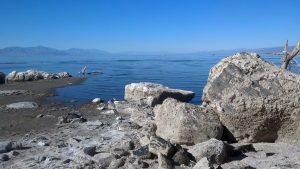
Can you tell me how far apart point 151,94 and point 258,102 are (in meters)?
10.0

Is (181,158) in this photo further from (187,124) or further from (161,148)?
(187,124)

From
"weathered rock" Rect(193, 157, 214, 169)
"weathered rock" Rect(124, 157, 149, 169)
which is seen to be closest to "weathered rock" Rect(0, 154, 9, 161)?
"weathered rock" Rect(124, 157, 149, 169)

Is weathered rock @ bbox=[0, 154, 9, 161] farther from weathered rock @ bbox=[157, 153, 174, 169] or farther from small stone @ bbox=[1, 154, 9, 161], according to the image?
weathered rock @ bbox=[157, 153, 174, 169]

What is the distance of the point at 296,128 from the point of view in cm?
1063

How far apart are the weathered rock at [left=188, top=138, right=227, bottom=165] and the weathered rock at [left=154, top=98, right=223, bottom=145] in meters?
1.04

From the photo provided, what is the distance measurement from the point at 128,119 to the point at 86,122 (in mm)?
1592

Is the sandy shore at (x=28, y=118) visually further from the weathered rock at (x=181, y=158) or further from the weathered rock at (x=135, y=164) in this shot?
the weathered rock at (x=181, y=158)

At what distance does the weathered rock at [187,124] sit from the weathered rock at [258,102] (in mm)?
440

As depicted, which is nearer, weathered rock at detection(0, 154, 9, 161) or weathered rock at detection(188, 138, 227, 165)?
weathered rock at detection(188, 138, 227, 165)

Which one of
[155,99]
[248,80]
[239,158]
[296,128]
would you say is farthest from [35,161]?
[155,99]

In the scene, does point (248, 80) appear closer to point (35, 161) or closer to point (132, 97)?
point (35, 161)

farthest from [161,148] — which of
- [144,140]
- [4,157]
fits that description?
[4,157]

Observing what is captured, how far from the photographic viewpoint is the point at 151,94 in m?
20.2

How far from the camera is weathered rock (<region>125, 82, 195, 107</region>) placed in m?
19.7
